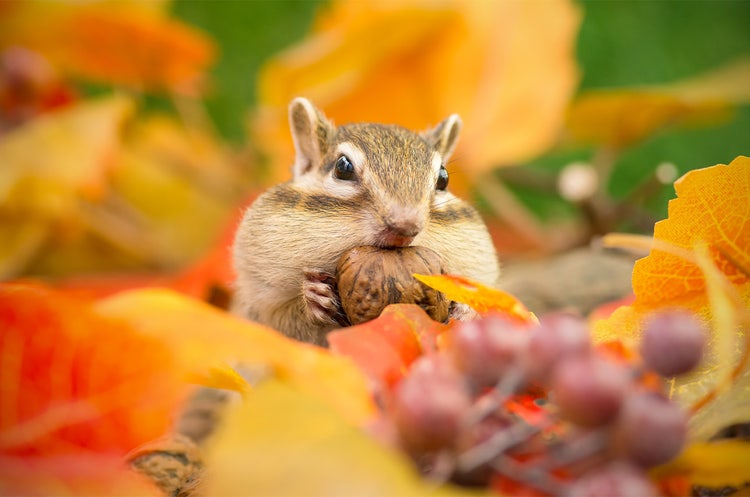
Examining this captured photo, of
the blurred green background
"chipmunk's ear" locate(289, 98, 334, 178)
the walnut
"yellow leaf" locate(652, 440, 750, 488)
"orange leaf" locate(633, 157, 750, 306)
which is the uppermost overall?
the blurred green background

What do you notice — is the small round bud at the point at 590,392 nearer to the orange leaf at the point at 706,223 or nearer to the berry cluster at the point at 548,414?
the berry cluster at the point at 548,414

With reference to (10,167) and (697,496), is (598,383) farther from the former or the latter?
(10,167)

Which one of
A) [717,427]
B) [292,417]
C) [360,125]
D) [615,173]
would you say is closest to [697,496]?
[717,427]

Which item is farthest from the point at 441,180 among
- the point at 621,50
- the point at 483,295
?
the point at 621,50

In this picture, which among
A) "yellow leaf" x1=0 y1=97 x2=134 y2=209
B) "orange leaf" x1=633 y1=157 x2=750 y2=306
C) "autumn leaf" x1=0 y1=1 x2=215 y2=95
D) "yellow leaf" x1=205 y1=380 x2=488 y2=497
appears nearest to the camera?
"yellow leaf" x1=205 y1=380 x2=488 y2=497

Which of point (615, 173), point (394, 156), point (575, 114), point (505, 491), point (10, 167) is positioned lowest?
point (505, 491)

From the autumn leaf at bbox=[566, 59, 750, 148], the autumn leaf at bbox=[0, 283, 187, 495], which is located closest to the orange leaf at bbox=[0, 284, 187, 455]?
the autumn leaf at bbox=[0, 283, 187, 495]

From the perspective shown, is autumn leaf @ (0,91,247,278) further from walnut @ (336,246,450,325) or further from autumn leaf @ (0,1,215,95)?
walnut @ (336,246,450,325)
